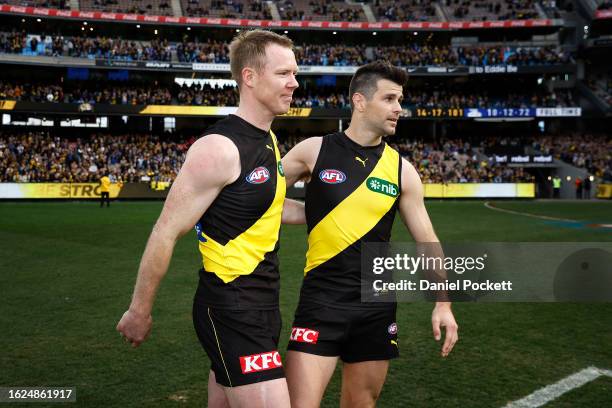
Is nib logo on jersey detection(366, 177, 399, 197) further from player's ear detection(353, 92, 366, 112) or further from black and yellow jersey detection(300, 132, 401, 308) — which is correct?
player's ear detection(353, 92, 366, 112)

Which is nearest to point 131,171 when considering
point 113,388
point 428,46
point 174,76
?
point 174,76

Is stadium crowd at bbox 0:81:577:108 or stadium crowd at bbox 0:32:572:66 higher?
stadium crowd at bbox 0:32:572:66

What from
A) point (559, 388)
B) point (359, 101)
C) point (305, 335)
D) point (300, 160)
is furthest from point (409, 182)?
point (559, 388)

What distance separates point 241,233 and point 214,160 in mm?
424

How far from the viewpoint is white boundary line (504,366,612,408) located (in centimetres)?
461

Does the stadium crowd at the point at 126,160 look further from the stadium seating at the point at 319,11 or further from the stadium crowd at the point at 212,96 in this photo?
the stadium seating at the point at 319,11

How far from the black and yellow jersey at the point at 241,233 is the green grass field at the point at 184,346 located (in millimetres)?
2218

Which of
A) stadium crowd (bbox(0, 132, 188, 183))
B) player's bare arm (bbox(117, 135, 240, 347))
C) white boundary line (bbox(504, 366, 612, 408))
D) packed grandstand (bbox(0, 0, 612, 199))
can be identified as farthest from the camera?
packed grandstand (bbox(0, 0, 612, 199))

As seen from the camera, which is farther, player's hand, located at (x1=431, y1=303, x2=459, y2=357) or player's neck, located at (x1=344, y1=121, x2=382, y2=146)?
player's neck, located at (x1=344, y1=121, x2=382, y2=146)

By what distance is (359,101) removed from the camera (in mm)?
3865

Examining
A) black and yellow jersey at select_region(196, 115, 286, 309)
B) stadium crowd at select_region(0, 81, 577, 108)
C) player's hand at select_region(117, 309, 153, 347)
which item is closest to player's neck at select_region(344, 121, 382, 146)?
black and yellow jersey at select_region(196, 115, 286, 309)

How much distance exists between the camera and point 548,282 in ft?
32.7

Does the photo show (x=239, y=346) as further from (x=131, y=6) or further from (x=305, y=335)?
(x=131, y=6)

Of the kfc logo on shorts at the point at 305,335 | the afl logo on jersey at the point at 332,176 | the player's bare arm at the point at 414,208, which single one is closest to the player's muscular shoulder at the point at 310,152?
the afl logo on jersey at the point at 332,176
